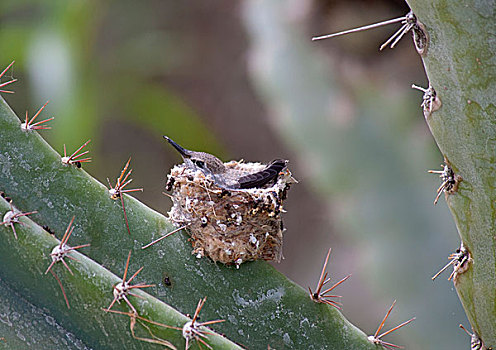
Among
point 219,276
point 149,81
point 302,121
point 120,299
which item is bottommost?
point 149,81

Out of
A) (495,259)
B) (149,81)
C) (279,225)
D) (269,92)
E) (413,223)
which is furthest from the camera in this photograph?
(149,81)

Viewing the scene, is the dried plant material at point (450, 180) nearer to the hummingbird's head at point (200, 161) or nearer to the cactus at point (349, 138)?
the hummingbird's head at point (200, 161)

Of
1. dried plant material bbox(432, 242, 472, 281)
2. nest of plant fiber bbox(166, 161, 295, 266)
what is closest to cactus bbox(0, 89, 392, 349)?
nest of plant fiber bbox(166, 161, 295, 266)

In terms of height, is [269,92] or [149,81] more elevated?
[269,92]

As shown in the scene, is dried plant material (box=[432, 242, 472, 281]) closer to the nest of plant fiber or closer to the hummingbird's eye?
the nest of plant fiber

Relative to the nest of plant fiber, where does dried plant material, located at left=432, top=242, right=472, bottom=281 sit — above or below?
above

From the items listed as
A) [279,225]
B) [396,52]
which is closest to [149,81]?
[396,52]

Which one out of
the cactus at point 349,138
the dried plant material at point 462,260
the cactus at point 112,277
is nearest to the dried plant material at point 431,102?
the dried plant material at point 462,260

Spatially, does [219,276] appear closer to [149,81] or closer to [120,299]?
[120,299]
